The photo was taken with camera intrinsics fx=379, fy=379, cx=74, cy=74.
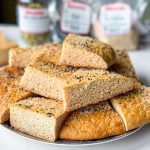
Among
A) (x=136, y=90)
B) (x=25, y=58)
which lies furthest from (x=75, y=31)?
(x=136, y=90)

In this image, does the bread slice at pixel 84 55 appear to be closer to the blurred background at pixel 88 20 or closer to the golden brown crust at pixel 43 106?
the golden brown crust at pixel 43 106

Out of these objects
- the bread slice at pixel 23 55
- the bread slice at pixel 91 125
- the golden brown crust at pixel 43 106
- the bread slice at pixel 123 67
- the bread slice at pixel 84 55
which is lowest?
the bread slice at pixel 91 125

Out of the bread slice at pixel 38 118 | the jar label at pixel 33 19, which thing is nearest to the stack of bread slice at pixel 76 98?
the bread slice at pixel 38 118

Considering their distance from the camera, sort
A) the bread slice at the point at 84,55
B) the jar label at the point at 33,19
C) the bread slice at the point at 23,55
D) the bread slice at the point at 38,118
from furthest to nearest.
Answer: the jar label at the point at 33,19 < the bread slice at the point at 23,55 < the bread slice at the point at 84,55 < the bread slice at the point at 38,118

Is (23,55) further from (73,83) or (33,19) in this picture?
(33,19)

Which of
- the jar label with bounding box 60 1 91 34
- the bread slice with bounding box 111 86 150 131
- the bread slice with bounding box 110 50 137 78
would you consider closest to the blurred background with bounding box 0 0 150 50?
the jar label with bounding box 60 1 91 34

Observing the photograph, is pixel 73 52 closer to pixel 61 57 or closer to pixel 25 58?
pixel 61 57
